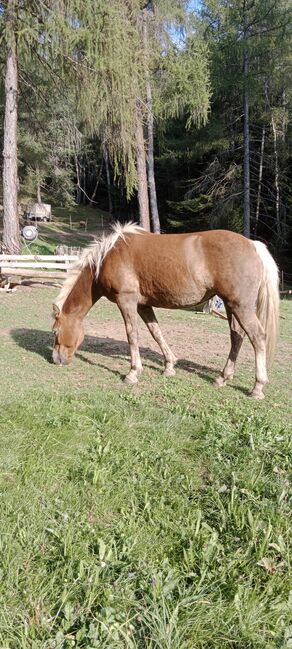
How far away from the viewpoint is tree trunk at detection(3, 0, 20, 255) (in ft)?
43.7

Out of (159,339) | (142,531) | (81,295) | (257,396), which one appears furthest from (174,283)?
(142,531)

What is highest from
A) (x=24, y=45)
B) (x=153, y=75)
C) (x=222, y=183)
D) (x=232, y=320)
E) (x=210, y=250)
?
(x=153, y=75)

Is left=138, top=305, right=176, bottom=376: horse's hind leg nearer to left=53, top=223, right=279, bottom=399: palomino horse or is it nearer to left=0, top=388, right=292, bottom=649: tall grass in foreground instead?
left=53, top=223, right=279, bottom=399: palomino horse

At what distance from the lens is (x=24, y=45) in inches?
484

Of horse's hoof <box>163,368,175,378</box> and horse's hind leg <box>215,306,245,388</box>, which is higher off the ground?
horse's hind leg <box>215,306,245,388</box>

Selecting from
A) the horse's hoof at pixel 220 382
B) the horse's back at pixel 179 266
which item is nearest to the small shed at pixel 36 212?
the horse's back at pixel 179 266

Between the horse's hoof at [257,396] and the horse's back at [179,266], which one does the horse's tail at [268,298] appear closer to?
the horse's back at [179,266]

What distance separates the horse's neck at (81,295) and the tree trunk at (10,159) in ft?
29.4

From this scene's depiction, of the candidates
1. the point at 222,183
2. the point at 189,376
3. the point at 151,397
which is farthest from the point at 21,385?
the point at 222,183

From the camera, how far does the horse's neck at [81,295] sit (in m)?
5.93

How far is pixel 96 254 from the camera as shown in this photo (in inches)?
227

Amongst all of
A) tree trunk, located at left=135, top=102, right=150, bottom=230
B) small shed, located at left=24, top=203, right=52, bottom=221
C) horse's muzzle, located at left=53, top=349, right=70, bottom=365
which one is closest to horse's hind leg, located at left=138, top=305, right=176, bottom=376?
horse's muzzle, located at left=53, top=349, right=70, bottom=365

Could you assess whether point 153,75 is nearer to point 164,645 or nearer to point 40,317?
point 40,317

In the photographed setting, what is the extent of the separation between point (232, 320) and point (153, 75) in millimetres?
15632
